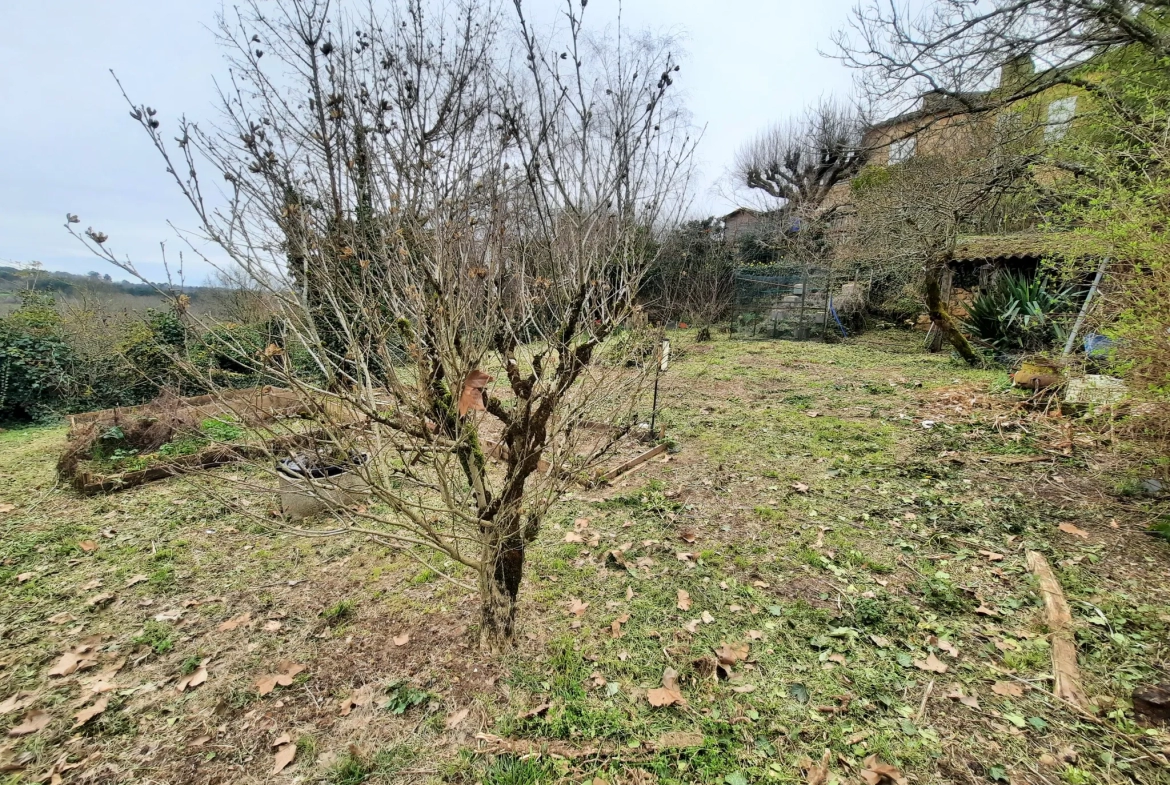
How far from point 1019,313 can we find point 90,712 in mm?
11859

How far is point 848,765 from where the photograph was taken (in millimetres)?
1788

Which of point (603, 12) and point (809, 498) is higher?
point (603, 12)

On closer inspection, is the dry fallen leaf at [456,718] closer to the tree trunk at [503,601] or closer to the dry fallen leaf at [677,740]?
the tree trunk at [503,601]

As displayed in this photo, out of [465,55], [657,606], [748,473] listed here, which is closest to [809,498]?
[748,473]

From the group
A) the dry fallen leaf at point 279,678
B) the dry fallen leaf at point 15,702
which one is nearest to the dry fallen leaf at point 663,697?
the dry fallen leaf at point 279,678

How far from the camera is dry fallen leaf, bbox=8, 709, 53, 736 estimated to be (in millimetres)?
1986

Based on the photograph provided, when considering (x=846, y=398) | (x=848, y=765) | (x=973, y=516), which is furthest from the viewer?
(x=846, y=398)

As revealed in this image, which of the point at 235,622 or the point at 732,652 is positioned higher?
the point at 235,622

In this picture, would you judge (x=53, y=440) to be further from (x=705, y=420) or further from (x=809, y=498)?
(x=809, y=498)

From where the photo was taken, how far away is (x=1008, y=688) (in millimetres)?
2072

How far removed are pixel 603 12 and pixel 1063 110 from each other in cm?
1007

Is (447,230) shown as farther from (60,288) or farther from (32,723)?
(60,288)

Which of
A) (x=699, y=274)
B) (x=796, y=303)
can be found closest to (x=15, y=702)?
(x=699, y=274)

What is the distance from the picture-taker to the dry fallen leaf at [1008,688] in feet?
6.70
